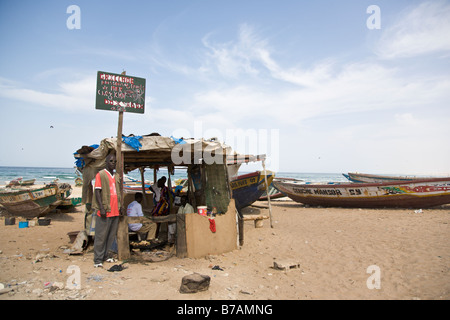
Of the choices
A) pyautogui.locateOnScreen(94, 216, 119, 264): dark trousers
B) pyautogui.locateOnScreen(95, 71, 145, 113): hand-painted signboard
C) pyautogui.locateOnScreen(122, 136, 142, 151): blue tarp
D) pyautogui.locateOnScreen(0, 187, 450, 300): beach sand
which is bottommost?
pyautogui.locateOnScreen(0, 187, 450, 300): beach sand

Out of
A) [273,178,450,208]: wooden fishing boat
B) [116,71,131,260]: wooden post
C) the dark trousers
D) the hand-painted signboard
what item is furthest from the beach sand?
[273,178,450,208]: wooden fishing boat

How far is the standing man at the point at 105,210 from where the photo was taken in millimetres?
5363

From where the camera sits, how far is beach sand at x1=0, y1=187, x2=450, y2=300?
425 centimetres

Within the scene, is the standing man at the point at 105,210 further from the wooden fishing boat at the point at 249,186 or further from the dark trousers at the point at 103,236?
the wooden fishing boat at the point at 249,186

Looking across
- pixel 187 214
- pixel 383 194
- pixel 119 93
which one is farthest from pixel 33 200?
pixel 383 194

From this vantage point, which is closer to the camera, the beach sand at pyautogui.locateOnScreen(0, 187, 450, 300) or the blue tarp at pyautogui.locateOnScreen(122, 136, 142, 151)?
the beach sand at pyautogui.locateOnScreen(0, 187, 450, 300)

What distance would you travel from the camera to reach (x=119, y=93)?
6.02 meters

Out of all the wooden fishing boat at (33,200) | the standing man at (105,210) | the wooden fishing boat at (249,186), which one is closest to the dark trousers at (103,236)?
the standing man at (105,210)

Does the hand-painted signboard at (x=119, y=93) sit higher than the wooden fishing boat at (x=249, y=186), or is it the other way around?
the hand-painted signboard at (x=119, y=93)

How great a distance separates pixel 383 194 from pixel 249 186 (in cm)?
654

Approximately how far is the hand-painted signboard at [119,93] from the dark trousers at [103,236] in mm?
2260

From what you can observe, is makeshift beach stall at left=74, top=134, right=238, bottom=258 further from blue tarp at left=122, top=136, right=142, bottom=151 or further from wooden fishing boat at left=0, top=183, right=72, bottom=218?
wooden fishing boat at left=0, top=183, right=72, bottom=218

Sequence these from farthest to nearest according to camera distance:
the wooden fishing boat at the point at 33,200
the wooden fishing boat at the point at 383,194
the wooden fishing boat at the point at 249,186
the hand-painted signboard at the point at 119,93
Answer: the wooden fishing boat at the point at 383,194, the wooden fishing boat at the point at 249,186, the wooden fishing boat at the point at 33,200, the hand-painted signboard at the point at 119,93
